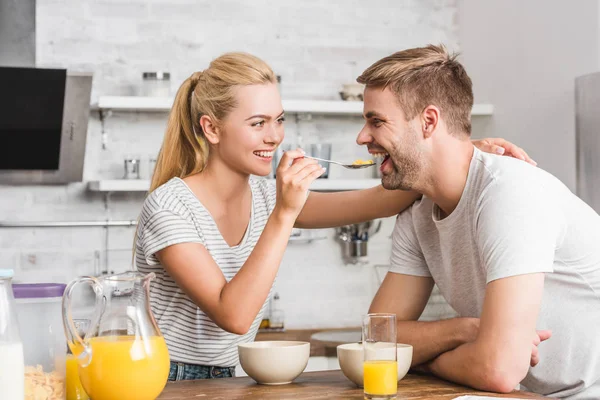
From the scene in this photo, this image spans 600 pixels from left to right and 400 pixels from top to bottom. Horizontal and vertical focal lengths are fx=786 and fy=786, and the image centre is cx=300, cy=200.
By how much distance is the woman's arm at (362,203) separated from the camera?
2014 mm

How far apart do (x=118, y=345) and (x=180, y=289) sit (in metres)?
0.64

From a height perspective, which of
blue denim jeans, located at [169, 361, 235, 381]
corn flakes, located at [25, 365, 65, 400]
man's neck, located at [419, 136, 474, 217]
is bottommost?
blue denim jeans, located at [169, 361, 235, 381]

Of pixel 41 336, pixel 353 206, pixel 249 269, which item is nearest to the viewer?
pixel 41 336

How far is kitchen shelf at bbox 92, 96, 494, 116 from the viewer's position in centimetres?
377

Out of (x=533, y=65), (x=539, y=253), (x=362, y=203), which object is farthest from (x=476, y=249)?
(x=533, y=65)

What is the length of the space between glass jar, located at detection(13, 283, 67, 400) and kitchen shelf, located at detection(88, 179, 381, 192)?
97.1 inches

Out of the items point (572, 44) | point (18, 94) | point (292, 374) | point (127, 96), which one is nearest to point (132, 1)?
point (127, 96)

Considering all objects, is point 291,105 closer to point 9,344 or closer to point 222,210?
point 222,210

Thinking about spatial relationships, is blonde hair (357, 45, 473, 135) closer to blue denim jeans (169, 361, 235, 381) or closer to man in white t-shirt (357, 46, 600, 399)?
man in white t-shirt (357, 46, 600, 399)

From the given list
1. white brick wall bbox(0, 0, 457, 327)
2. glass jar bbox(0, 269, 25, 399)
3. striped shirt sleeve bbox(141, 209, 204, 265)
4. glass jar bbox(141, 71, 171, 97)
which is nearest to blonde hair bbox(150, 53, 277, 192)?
striped shirt sleeve bbox(141, 209, 204, 265)

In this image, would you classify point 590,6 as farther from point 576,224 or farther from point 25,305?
point 25,305

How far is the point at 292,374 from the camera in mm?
1654

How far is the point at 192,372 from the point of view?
1951 mm

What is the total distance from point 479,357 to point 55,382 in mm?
812
